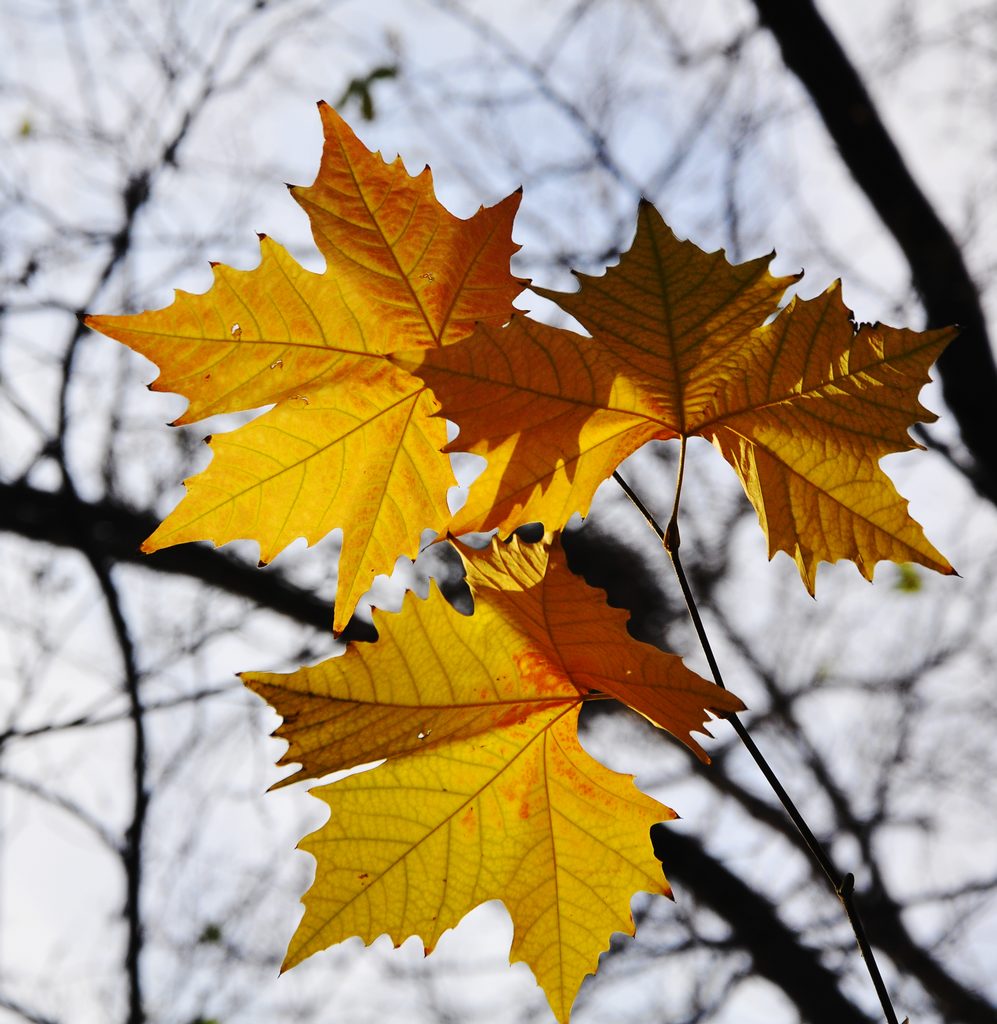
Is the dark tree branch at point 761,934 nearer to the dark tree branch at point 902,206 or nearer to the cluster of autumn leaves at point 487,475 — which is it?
the dark tree branch at point 902,206

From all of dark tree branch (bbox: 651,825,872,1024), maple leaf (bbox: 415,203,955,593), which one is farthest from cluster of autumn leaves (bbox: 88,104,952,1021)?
dark tree branch (bbox: 651,825,872,1024)

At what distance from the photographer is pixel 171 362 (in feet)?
2.97

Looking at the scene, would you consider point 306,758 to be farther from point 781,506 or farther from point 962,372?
point 962,372

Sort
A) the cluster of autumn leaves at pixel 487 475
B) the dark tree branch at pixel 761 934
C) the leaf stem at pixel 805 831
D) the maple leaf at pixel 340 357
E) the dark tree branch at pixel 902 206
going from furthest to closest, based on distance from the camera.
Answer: the dark tree branch at pixel 761 934
the dark tree branch at pixel 902 206
the maple leaf at pixel 340 357
the cluster of autumn leaves at pixel 487 475
the leaf stem at pixel 805 831

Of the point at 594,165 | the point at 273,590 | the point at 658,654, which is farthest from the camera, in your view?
the point at 594,165

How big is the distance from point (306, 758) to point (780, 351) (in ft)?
1.82

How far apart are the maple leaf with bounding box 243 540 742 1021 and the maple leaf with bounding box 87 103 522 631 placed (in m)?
0.10

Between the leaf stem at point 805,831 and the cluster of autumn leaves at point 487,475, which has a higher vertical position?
the cluster of autumn leaves at point 487,475

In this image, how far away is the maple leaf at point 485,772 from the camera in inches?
31.8

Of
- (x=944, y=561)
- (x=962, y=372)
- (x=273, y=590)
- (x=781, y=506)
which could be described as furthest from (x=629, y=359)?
(x=273, y=590)

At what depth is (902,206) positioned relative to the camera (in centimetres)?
282

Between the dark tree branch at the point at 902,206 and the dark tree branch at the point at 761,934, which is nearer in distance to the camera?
the dark tree branch at the point at 902,206

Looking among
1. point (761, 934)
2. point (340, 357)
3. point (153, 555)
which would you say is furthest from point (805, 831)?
point (153, 555)

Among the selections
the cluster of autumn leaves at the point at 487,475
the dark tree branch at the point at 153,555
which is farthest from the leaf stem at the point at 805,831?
the dark tree branch at the point at 153,555
